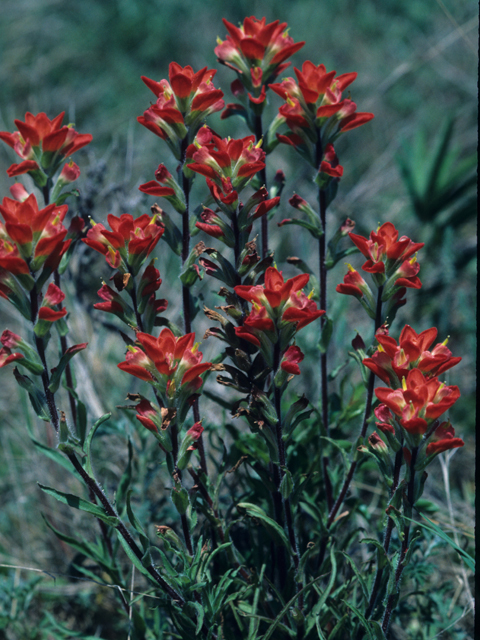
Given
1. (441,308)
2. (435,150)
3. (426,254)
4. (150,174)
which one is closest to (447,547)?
(441,308)

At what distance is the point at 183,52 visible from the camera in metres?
6.32

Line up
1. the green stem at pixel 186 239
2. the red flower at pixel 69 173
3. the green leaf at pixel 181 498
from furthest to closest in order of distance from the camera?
the red flower at pixel 69 173
the green stem at pixel 186 239
the green leaf at pixel 181 498

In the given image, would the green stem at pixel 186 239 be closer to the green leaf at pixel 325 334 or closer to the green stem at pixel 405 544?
the green leaf at pixel 325 334

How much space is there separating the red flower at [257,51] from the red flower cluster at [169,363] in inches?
31.9

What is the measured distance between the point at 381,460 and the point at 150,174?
13.1 ft

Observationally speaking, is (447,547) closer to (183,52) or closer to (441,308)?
(441,308)

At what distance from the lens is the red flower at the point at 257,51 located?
5.35 feet

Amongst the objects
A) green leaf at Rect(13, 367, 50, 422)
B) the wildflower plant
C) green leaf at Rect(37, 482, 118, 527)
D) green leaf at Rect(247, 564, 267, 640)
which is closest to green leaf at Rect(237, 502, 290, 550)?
the wildflower plant

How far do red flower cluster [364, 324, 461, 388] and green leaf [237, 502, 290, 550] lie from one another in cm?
47

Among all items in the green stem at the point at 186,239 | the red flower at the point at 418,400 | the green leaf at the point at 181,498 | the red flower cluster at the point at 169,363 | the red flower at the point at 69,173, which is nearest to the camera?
the red flower at the point at 418,400

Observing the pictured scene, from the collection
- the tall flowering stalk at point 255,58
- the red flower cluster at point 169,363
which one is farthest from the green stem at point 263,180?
the red flower cluster at point 169,363

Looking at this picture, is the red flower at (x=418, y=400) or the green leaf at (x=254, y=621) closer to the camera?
the red flower at (x=418, y=400)

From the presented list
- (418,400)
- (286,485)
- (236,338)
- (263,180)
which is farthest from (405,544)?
(263,180)

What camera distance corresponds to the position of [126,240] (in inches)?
56.5
